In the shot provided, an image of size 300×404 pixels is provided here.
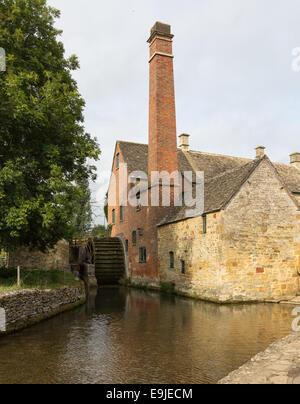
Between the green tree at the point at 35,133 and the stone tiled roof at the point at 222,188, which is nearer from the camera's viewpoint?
the green tree at the point at 35,133

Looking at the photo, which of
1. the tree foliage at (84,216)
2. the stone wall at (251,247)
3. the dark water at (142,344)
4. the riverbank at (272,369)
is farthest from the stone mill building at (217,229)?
the tree foliage at (84,216)

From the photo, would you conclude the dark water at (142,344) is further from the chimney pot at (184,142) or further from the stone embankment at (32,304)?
the chimney pot at (184,142)

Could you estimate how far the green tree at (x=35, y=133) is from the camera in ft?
32.4

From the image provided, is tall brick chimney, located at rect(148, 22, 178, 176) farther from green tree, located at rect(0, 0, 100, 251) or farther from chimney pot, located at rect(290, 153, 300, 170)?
chimney pot, located at rect(290, 153, 300, 170)

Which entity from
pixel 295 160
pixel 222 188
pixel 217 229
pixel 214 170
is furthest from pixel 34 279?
pixel 295 160

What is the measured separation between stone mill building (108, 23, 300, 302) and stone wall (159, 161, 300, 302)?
1.5 inches

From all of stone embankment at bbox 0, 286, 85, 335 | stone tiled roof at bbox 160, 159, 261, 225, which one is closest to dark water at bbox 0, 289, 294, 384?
stone embankment at bbox 0, 286, 85, 335

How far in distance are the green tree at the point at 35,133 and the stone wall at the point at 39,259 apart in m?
6.48

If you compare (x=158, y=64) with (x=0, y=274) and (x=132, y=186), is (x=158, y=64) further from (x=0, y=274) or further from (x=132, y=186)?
(x=0, y=274)

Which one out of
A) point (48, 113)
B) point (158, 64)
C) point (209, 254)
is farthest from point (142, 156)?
point (48, 113)

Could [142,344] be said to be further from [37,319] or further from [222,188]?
[222,188]

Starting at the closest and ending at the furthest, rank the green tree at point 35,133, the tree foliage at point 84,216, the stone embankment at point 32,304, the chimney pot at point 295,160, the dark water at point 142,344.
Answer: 1. the dark water at point 142,344
2. the stone embankment at point 32,304
3. the green tree at point 35,133
4. the chimney pot at point 295,160
5. the tree foliage at point 84,216

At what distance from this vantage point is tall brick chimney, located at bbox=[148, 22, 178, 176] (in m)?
19.3

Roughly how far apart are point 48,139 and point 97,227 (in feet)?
109
